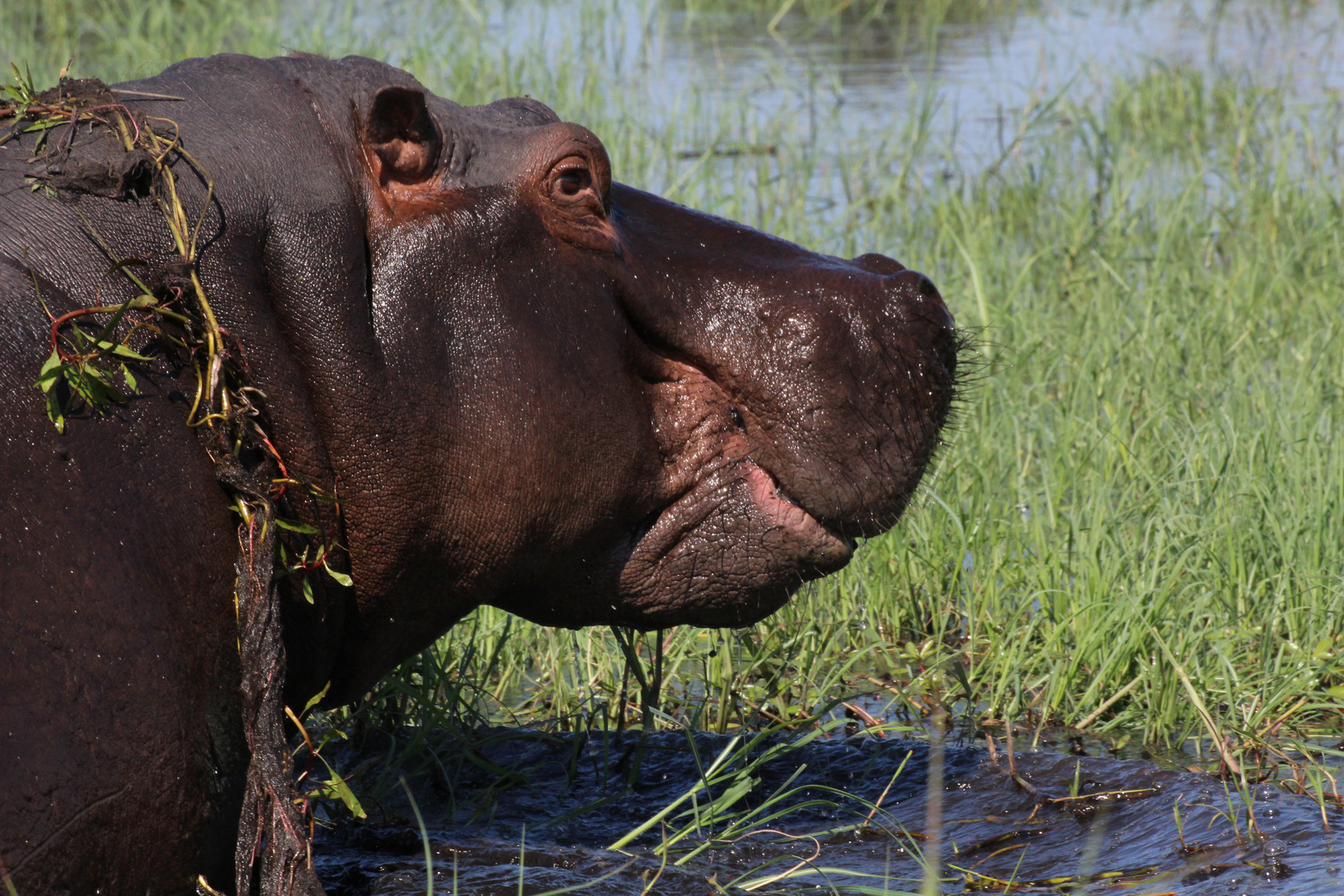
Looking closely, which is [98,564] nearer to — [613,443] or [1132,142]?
[613,443]

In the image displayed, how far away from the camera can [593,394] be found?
2.61 meters

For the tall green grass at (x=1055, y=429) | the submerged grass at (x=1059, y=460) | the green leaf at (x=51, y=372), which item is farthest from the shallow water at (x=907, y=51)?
the green leaf at (x=51, y=372)

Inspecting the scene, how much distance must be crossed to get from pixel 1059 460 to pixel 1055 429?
1.25 feet

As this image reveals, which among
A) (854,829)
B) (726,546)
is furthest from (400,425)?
(854,829)

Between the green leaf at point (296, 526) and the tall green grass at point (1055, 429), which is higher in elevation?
the green leaf at point (296, 526)

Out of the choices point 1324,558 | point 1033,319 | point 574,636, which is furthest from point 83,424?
point 1033,319

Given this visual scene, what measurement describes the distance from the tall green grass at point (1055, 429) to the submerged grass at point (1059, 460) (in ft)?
0.04

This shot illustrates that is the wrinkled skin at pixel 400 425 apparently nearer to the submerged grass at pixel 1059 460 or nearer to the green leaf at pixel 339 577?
the green leaf at pixel 339 577

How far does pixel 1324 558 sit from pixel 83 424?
313cm

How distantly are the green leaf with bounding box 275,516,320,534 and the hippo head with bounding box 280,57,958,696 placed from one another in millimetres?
105

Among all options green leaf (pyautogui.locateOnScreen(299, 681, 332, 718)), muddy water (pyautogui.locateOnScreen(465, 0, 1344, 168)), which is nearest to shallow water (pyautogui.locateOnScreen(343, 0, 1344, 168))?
muddy water (pyautogui.locateOnScreen(465, 0, 1344, 168))

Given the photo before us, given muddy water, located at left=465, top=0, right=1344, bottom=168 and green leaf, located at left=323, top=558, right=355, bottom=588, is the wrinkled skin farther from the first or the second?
muddy water, located at left=465, top=0, right=1344, bottom=168

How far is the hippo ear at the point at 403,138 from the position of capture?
2543 millimetres

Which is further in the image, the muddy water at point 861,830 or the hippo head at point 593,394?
the muddy water at point 861,830
